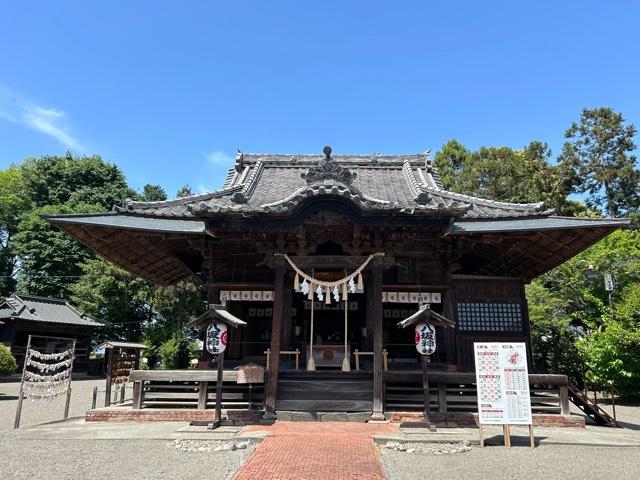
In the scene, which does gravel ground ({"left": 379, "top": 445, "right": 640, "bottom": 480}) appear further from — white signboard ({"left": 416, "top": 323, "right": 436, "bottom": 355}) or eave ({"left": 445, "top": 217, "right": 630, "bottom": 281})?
eave ({"left": 445, "top": 217, "right": 630, "bottom": 281})

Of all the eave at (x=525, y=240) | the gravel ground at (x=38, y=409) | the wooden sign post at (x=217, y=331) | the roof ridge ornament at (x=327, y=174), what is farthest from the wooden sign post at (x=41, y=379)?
the eave at (x=525, y=240)

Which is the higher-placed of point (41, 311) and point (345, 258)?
point (345, 258)

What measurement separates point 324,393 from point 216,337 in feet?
10.2

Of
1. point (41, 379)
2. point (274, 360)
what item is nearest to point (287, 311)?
point (274, 360)

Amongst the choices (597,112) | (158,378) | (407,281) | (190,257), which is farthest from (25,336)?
(597,112)

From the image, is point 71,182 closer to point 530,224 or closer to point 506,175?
point 506,175

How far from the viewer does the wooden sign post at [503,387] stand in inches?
324

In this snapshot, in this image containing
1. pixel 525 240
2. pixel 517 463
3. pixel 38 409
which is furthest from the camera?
pixel 38 409

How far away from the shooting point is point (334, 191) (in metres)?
10.4

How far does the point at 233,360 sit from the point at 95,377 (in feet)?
85.9

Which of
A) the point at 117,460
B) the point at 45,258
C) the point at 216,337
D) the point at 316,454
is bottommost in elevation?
the point at 117,460

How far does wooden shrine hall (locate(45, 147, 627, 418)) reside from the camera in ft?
35.3

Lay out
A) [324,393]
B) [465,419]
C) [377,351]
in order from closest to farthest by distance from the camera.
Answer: [465,419]
[377,351]
[324,393]

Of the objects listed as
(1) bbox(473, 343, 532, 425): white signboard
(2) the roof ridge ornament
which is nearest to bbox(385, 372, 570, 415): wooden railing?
(1) bbox(473, 343, 532, 425): white signboard
